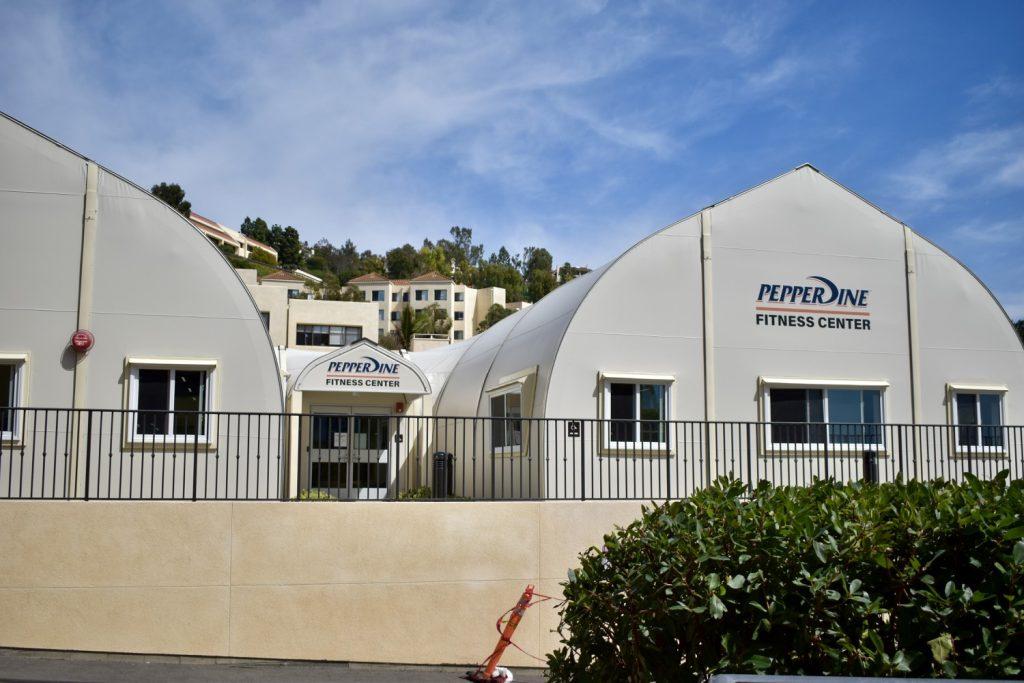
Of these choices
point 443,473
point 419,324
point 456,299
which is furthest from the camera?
point 456,299

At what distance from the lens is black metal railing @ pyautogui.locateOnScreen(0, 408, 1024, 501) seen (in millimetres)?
12469

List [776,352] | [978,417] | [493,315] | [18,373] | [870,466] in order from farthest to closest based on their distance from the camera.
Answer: [493,315], [978,417], [776,352], [870,466], [18,373]

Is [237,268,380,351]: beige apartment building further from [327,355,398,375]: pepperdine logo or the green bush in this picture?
the green bush

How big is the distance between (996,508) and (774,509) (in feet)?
3.88

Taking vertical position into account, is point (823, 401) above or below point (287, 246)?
below

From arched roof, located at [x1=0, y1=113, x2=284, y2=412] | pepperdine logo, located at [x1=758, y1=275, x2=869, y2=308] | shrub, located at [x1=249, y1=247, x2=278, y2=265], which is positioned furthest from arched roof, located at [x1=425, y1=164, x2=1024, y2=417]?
shrub, located at [x1=249, y1=247, x2=278, y2=265]

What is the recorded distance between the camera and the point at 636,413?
1577cm

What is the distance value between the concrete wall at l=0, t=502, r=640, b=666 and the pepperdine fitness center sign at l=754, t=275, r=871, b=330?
6107 mm

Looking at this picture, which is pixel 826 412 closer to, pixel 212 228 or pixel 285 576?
pixel 285 576

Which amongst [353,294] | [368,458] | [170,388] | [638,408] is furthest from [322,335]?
[368,458]

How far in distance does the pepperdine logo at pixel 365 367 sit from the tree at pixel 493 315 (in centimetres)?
6629

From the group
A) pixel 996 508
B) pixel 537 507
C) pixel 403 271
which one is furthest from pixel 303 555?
pixel 403 271

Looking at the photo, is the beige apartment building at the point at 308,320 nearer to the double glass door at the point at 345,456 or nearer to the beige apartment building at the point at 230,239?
the double glass door at the point at 345,456

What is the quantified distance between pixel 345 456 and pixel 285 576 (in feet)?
16.8
